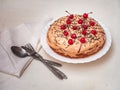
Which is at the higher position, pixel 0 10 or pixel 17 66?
pixel 0 10

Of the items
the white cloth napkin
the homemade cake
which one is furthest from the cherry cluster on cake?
the white cloth napkin

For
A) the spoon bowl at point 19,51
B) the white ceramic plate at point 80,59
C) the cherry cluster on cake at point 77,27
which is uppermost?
the cherry cluster on cake at point 77,27

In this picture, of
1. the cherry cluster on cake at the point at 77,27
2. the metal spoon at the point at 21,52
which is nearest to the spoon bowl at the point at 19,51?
the metal spoon at the point at 21,52

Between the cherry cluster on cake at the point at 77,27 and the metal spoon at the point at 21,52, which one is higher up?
the cherry cluster on cake at the point at 77,27

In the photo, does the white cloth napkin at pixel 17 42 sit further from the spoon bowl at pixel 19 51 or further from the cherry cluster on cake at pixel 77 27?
the cherry cluster on cake at pixel 77 27
